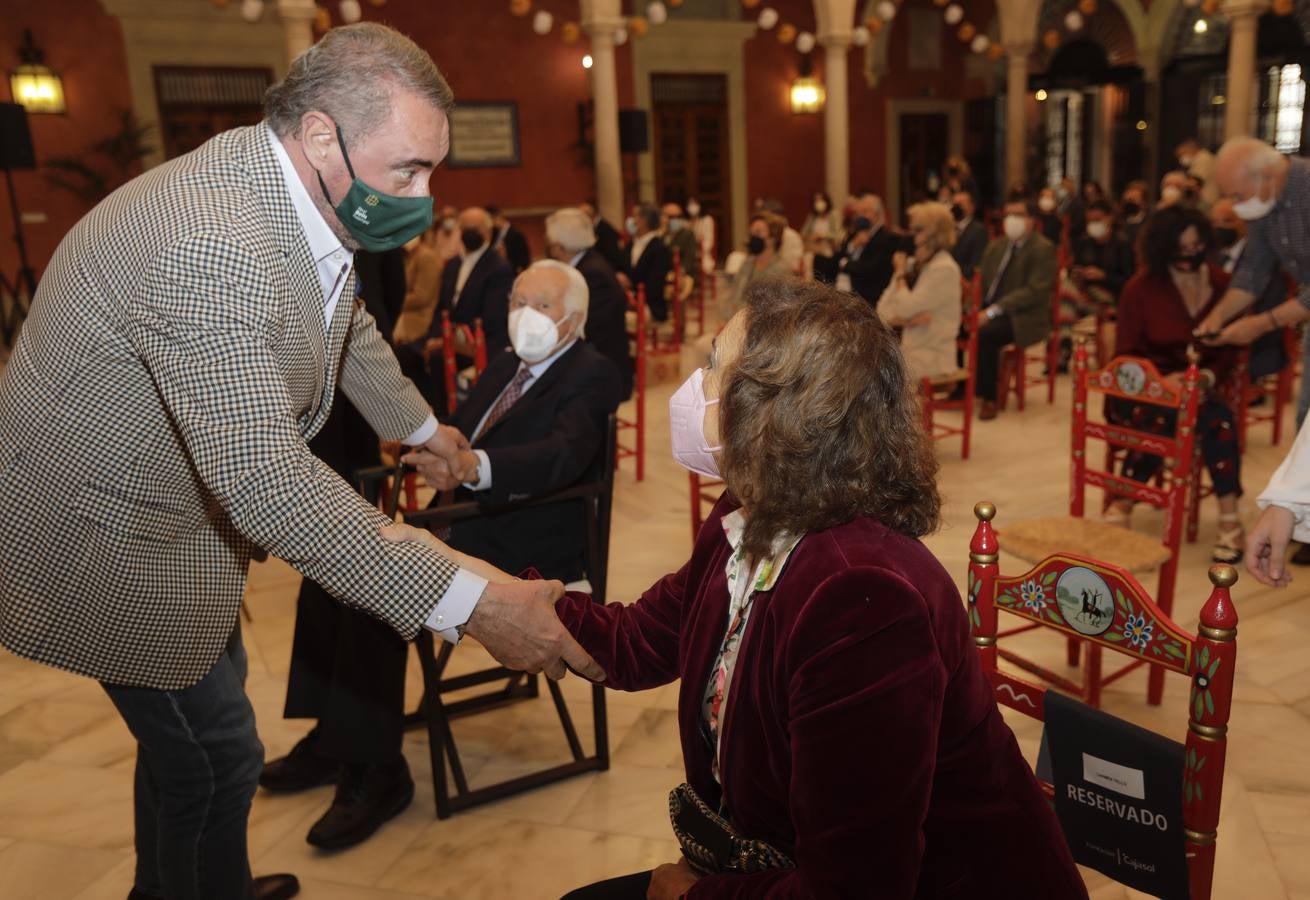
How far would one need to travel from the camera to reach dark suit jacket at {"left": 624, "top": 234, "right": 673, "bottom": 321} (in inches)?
343

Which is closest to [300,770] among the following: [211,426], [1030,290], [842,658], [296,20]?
[211,426]

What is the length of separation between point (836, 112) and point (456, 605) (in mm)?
13658

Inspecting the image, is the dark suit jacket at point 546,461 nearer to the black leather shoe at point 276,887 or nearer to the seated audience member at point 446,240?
the black leather shoe at point 276,887

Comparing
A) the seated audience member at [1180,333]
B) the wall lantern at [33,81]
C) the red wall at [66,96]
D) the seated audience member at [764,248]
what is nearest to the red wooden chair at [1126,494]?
the seated audience member at [1180,333]

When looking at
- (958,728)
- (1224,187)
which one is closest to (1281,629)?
(1224,187)

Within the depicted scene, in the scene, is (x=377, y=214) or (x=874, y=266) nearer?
(x=377, y=214)

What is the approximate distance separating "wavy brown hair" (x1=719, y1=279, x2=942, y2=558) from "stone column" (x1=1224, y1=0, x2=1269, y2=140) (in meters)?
12.4

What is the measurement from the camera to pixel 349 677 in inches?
100

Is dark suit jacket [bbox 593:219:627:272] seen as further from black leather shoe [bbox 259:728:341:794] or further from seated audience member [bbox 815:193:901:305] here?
black leather shoe [bbox 259:728:341:794]

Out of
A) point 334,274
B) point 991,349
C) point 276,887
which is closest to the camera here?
point 334,274

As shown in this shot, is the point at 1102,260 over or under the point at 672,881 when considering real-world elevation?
over

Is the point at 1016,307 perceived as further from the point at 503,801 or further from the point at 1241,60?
the point at 1241,60

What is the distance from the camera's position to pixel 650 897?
4.86ft

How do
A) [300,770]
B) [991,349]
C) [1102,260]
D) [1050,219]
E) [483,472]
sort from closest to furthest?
[483,472], [300,770], [991,349], [1102,260], [1050,219]
